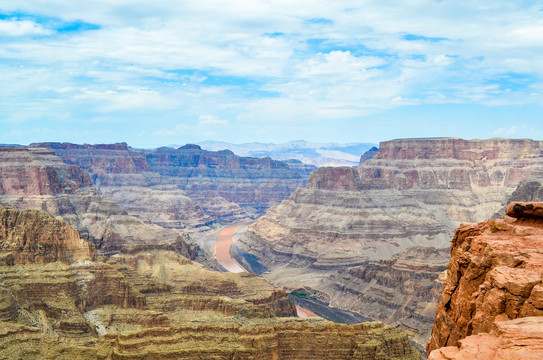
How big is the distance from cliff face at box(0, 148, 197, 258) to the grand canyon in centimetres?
46

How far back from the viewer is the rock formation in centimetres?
5284

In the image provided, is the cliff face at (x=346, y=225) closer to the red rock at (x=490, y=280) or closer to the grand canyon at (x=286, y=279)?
the grand canyon at (x=286, y=279)

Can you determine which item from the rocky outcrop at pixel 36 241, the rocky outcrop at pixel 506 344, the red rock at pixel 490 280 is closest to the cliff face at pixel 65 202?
the rocky outcrop at pixel 36 241

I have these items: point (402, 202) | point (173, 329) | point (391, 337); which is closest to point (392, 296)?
point (391, 337)

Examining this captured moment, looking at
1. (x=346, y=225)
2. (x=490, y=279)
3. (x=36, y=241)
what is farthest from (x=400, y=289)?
(x=490, y=279)

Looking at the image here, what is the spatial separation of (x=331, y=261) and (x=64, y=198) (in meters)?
65.4

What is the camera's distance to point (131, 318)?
6556 centimetres

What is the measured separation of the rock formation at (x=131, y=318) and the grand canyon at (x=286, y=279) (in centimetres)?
17

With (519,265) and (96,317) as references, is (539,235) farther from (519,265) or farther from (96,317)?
(96,317)

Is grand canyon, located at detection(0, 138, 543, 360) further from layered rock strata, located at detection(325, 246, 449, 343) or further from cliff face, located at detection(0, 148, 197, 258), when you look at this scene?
cliff face, located at detection(0, 148, 197, 258)

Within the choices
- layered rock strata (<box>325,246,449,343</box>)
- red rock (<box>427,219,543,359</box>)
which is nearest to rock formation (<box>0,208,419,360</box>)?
layered rock strata (<box>325,246,449,343</box>)

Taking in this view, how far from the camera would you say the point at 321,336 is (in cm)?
5819

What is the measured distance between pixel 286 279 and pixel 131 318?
79306mm

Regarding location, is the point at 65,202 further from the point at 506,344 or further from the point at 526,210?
the point at 506,344
